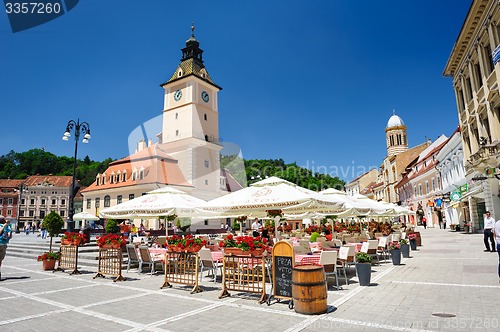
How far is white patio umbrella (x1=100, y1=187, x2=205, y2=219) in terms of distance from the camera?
12531 mm

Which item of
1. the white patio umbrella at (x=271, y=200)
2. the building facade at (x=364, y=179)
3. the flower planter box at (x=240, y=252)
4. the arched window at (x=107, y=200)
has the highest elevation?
the building facade at (x=364, y=179)

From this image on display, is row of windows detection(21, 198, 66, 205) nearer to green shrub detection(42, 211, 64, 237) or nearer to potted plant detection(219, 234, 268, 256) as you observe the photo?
green shrub detection(42, 211, 64, 237)

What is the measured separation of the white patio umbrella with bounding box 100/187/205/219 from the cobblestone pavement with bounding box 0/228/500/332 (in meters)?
2.79

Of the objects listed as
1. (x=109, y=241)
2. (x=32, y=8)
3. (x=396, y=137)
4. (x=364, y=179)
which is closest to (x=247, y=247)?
(x=109, y=241)

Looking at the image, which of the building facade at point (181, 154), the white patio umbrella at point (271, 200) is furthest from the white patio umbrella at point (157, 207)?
the building facade at point (181, 154)

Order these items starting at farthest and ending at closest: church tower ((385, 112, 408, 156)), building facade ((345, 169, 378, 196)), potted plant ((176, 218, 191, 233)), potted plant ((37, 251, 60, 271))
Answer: building facade ((345, 169, 378, 196)) → church tower ((385, 112, 408, 156)) → potted plant ((176, 218, 191, 233)) → potted plant ((37, 251, 60, 271))

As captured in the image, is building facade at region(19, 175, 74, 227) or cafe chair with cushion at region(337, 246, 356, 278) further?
building facade at region(19, 175, 74, 227)

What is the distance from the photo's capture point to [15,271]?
42.3ft

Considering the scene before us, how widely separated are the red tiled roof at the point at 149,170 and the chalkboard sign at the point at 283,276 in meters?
34.8

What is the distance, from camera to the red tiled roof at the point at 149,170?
41.1 m

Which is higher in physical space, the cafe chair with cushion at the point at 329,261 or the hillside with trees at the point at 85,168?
the hillside with trees at the point at 85,168

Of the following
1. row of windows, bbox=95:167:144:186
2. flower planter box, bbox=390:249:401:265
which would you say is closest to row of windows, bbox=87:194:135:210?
row of windows, bbox=95:167:144:186

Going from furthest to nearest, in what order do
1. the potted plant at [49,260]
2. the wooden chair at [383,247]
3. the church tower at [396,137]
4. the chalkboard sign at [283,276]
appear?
the church tower at [396,137] → the wooden chair at [383,247] → the potted plant at [49,260] → the chalkboard sign at [283,276]

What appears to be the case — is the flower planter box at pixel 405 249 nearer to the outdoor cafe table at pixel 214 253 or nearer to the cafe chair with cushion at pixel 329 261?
the cafe chair with cushion at pixel 329 261
